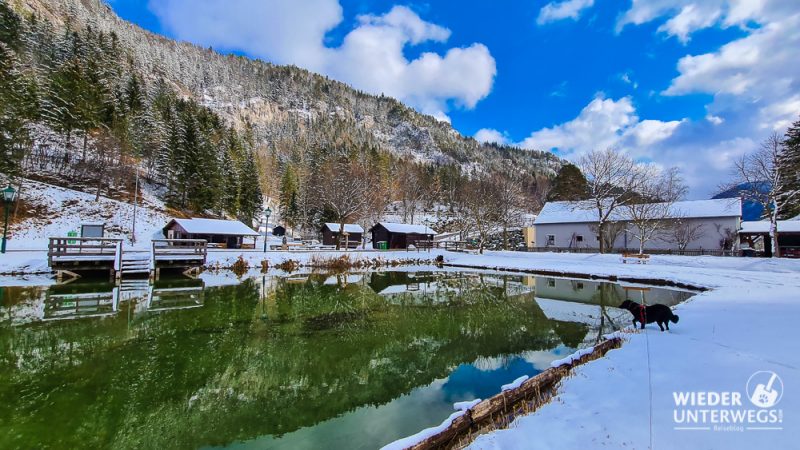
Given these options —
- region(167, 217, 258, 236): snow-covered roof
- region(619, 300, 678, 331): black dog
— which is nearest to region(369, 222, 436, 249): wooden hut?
region(167, 217, 258, 236): snow-covered roof

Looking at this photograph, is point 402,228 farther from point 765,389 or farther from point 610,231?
point 765,389

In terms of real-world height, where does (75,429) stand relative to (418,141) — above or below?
below

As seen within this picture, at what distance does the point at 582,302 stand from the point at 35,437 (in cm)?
1609

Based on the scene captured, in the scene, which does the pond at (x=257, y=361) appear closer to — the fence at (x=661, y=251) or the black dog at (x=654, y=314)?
the black dog at (x=654, y=314)

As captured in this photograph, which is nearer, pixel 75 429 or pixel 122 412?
pixel 75 429

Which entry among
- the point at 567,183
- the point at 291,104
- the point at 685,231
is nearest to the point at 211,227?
the point at 685,231

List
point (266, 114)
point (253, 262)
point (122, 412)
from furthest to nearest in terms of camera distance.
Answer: point (266, 114)
point (253, 262)
point (122, 412)

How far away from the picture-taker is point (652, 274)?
2105cm

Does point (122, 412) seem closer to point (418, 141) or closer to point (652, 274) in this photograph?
point (652, 274)

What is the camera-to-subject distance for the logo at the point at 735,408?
356 centimetres

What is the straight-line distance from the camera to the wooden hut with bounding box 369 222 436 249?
48031mm

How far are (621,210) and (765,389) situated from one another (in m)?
39.3

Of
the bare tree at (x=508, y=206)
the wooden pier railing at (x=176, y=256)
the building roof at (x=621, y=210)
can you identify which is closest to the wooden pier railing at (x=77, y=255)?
the wooden pier railing at (x=176, y=256)

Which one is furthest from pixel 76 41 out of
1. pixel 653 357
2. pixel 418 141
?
pixel 418 141
